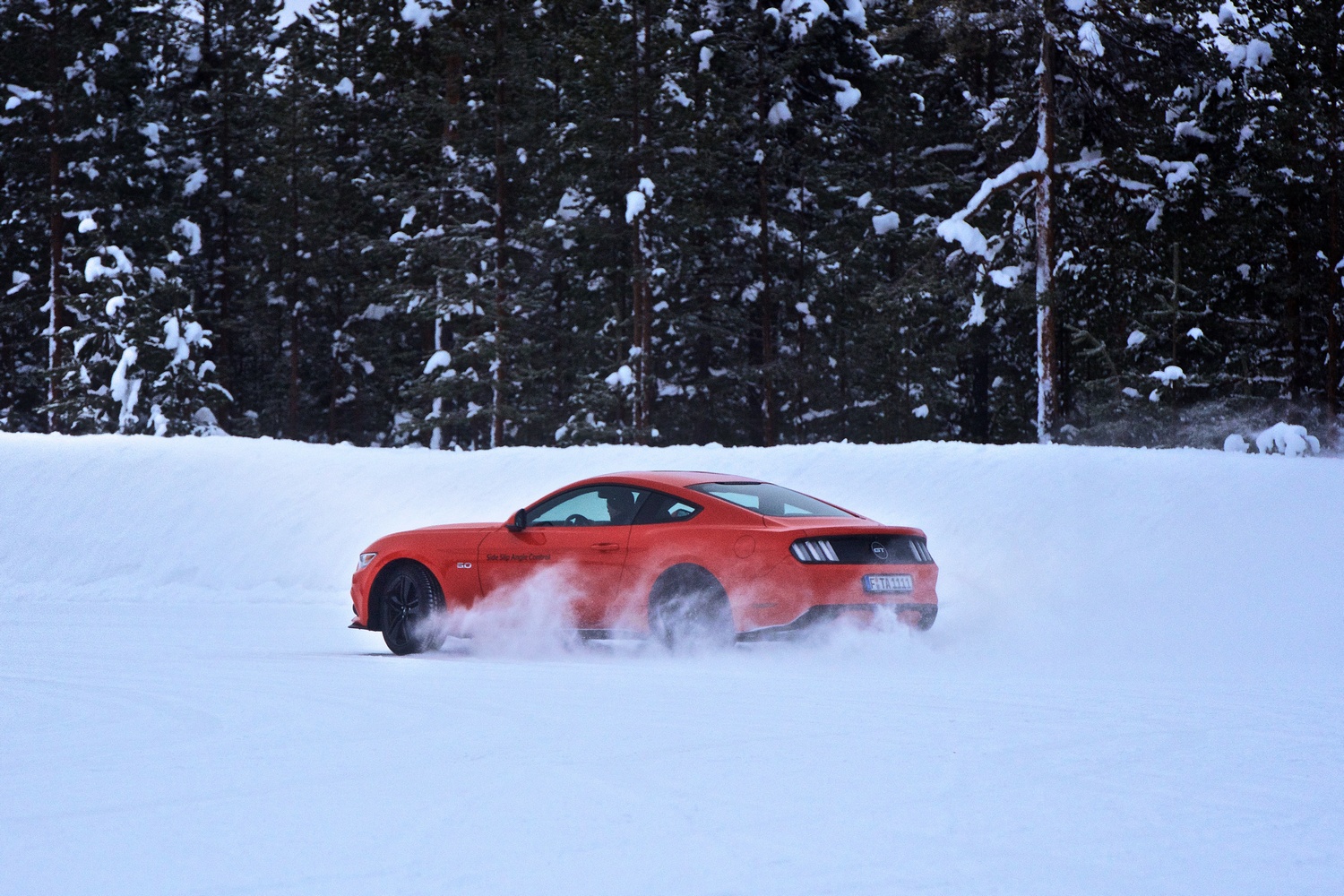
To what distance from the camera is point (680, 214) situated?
3262 cm

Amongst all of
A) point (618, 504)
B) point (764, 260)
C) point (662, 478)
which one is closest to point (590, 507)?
point (618, 504)

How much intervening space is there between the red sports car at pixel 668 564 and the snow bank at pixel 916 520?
164 centimetres

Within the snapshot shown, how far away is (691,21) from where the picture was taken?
3378 centimetres

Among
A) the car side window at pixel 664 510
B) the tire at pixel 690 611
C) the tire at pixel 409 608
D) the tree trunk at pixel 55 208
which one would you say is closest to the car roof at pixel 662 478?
the car side window at pixel 664 510

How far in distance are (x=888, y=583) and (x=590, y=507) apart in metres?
2.41

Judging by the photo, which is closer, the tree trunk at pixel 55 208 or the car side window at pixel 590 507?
the car side window at pixel 590 507

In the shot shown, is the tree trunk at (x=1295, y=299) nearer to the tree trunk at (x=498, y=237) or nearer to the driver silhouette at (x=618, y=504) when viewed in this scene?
the tree trunk at (x=498, y=237)

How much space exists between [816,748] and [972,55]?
25564mm

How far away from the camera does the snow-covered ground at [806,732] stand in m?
4.36

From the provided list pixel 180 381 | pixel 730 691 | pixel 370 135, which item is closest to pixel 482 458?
pixel 730 691

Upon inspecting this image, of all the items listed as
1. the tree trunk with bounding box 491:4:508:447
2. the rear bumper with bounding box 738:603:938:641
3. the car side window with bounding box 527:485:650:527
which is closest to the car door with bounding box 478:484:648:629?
the car side window with bounding box 527:485:650:527

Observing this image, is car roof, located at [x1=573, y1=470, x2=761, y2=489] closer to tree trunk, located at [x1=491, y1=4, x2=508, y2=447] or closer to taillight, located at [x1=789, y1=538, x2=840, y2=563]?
taillight, located at [x1=789, y1=538, x2=840, y2=563]

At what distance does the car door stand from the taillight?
1.41 meters

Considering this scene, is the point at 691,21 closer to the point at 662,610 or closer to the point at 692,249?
the point at 692,249
